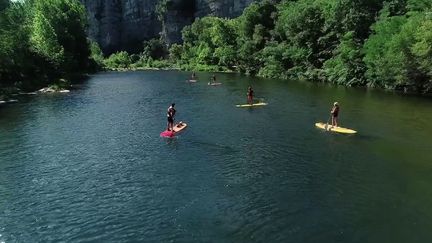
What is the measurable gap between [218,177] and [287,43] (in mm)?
81931

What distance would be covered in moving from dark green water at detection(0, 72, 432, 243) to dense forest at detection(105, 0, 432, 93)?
14562 millimetres

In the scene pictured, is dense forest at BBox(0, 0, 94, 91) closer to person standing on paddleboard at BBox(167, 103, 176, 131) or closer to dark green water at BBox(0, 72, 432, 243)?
dark green water at BBox(0, 72, 432, 243)

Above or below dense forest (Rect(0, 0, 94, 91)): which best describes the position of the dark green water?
below

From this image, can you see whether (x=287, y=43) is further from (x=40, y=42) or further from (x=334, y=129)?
(x=334, y=129)

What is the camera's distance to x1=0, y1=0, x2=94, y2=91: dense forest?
237ft

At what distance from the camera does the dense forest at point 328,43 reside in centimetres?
6341

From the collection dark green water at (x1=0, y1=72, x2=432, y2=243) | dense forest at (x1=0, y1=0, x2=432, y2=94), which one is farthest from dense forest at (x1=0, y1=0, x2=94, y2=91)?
dark green water at (x1=0, y1=72, x2=432, y2=243)

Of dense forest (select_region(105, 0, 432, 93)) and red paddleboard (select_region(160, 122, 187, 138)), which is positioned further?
dense forest (select_region(105, 0, 432, 93))

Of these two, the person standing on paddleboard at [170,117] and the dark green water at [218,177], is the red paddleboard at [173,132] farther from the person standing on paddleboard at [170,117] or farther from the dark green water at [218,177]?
the dark green water at [218,177]

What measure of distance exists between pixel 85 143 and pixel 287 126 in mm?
17514

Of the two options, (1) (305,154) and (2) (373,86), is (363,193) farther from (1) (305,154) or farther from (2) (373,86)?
(2) (373,86)

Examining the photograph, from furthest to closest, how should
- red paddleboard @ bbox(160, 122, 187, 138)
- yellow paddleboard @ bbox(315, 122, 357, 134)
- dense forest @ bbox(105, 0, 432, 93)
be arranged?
1. dense forest @ bbox(105, 0, 432, 93)
2. yellow paddleboard @ bbox(315, 122, 357, 134)
3. red paddleboard @ bbox(160, 122, 187, 138)

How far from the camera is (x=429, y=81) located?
206 feet

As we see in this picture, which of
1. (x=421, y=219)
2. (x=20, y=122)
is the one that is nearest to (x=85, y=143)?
(x=20, y=122)
